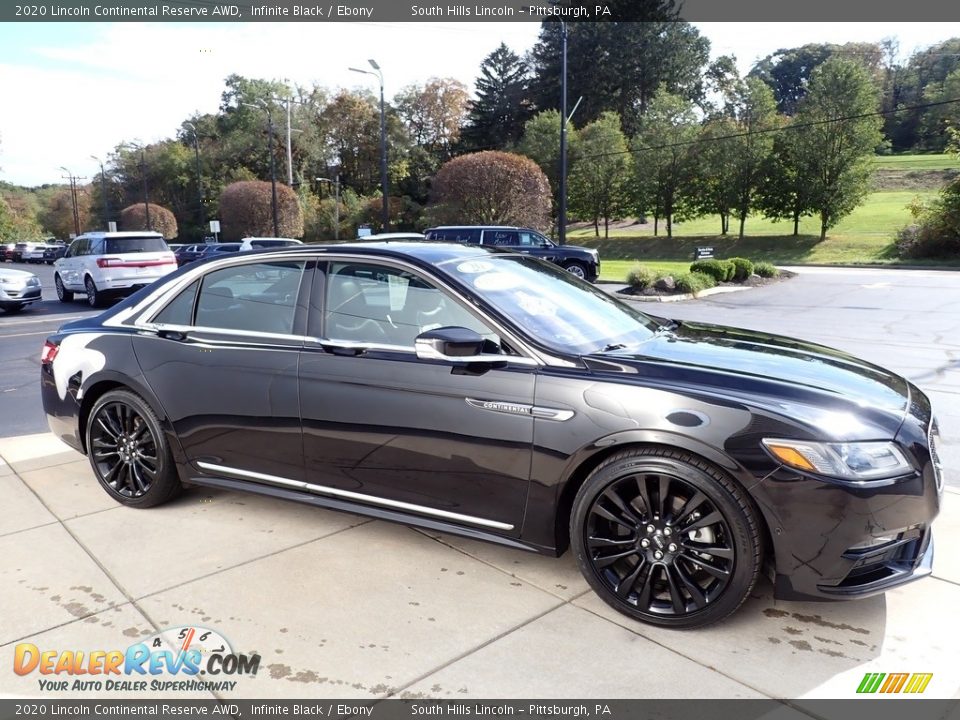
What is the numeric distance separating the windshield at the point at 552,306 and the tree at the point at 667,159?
4201cm

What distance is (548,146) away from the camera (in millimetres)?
50250

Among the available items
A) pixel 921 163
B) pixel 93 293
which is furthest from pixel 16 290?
pixel 921 163

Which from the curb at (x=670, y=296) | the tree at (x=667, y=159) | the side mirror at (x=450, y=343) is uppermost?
the tree at (x=667, y=159)

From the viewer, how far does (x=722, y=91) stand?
2667 inches

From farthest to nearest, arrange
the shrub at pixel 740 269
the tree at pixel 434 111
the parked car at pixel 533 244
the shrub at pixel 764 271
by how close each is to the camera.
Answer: the tree at pixel 434 111
the shrub at pixel 764 271
the shrub at pixel 740 269
the parked car at pixel 533 244

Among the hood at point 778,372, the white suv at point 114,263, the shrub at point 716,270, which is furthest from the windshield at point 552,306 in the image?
the shrub at point 716,270

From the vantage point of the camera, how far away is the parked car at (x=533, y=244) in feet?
65.7

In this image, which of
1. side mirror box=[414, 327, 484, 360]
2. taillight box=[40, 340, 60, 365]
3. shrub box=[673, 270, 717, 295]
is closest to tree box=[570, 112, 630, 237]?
shrub box=[673, 270, 717, 295]

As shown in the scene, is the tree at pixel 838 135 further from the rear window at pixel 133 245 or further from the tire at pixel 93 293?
the tire at pixel 93 293

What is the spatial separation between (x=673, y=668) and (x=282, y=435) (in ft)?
7.10

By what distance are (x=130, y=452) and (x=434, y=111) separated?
66998 mm


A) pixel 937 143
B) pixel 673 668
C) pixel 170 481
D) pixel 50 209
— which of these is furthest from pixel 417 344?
pixel 50 209

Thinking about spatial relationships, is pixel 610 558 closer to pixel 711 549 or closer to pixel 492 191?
pixel 711 549

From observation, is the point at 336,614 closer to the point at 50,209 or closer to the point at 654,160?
the point at 654,160
